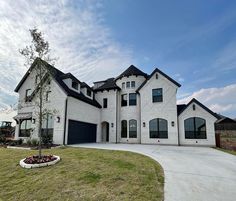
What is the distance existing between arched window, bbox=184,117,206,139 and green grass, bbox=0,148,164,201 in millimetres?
12734

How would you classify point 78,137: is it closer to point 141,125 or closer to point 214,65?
point 141,125

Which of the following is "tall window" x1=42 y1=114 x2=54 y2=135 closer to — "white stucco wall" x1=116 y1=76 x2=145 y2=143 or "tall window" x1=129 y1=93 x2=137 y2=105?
"white stucco wall" x1=116 y1=76 x2=145 y2=143

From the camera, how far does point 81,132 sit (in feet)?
59.2

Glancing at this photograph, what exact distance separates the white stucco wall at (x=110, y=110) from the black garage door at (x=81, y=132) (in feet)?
6.78

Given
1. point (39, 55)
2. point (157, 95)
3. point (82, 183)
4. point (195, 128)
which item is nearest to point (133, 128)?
point (157, 95)

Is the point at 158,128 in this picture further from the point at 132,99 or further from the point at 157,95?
the point at 132,99

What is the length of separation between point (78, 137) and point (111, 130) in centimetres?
530

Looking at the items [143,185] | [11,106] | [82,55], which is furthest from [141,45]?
[143,185]

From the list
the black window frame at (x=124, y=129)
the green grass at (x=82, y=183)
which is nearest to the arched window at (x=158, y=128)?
the black window frame at (x=124, y=129)

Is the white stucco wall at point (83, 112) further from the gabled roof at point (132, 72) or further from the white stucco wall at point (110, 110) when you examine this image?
the gabled roof at point (132, 72)

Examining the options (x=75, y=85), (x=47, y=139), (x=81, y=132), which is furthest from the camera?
(x=75, y=85)

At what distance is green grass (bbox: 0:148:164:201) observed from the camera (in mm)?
4179

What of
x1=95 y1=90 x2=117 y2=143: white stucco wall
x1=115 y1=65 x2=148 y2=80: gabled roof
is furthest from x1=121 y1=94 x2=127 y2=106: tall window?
x1=115 y1=65 x2=148 y2=80: gabled roof

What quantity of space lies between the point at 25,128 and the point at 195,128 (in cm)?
1989
